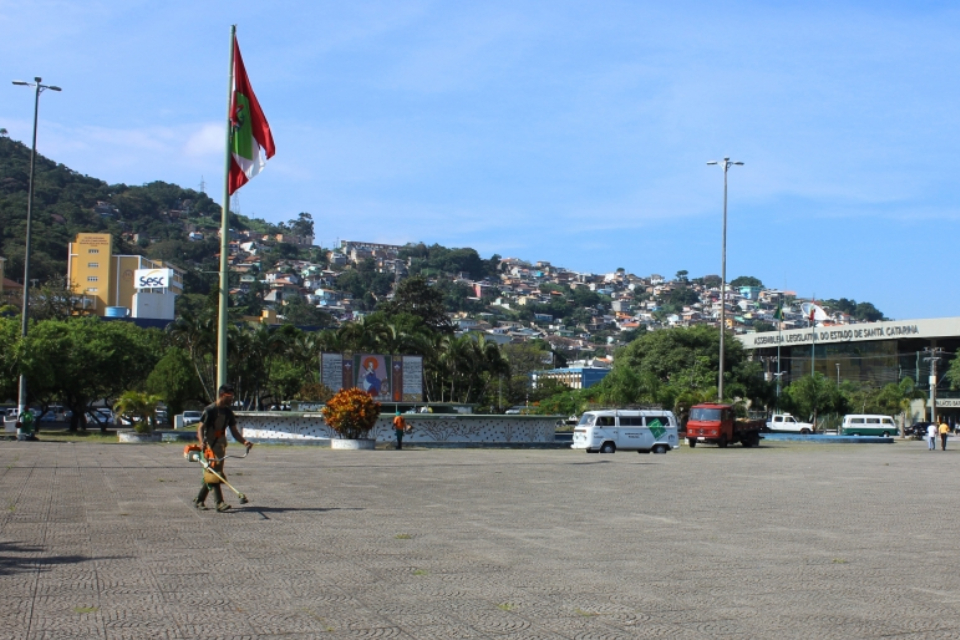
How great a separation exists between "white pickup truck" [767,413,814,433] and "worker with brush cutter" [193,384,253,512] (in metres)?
63.1

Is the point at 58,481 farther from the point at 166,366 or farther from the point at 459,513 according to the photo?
the point at 166,366

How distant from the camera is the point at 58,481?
17.6 m

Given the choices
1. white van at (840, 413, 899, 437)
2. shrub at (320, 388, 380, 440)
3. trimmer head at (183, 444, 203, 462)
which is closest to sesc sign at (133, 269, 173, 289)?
white van at (840, 413, 899, 437)

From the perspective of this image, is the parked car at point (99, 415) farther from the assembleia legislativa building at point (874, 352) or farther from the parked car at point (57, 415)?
the assembleia legislativa building at point (874, 352)

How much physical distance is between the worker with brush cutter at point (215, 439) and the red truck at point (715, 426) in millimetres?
34162

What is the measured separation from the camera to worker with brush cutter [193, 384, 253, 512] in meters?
13.0

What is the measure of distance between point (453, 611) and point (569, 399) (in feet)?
206

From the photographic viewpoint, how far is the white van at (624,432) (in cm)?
3606

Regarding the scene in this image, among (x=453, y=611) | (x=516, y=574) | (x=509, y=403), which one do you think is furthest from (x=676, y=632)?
(x=509, y=403)

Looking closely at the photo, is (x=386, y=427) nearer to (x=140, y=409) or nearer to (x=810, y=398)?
(x=140, y=409)

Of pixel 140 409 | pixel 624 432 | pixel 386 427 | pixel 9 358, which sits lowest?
pixel 386 427

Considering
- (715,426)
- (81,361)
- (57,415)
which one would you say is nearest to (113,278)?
(57,415)

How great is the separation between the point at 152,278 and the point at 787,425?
264ft

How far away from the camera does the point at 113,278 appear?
5300 inches
